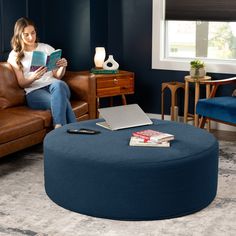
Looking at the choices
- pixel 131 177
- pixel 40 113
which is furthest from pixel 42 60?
pixel 131 177

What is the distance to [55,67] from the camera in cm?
486

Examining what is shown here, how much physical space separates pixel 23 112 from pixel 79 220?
1586 millimetres

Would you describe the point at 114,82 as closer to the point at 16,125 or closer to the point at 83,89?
the point at 83,89

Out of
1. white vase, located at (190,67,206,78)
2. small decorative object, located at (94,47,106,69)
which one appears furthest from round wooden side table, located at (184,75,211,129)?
small decorative object, located at (94,47,106,69)

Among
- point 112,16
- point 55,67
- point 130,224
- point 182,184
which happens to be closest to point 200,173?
point 182,184

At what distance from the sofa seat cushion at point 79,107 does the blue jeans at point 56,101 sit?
0.46ft

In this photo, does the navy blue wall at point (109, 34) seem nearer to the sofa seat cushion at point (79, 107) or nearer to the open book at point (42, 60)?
the sofa seat cushion at point (79, 107)

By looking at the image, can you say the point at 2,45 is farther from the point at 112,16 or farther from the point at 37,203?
the point at 37,203

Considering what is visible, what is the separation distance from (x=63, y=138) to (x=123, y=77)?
2140 millimetres

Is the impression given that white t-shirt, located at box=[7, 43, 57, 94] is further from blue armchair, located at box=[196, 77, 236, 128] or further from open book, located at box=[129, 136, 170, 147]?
open book, located at box=[129, 136, 170, 147]

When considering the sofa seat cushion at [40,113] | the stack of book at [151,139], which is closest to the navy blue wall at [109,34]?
the sofa seat cushion at [40,113]

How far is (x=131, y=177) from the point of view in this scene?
3133 millimetres

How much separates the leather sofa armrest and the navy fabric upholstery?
99 centimetres

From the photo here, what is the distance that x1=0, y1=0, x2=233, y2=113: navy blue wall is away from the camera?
18.6ft
